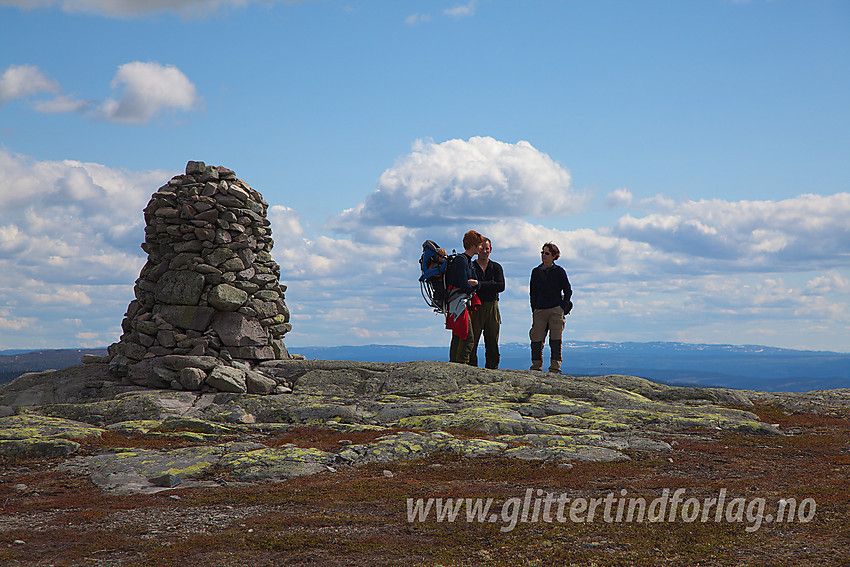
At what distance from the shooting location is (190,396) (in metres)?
20.9

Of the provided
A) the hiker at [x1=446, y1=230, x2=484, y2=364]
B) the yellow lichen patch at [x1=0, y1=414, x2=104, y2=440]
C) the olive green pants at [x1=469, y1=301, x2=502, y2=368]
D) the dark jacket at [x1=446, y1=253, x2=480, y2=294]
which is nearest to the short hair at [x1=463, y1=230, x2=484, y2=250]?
the hiker at [x1=446, y1=230, x2=484, y2=364]

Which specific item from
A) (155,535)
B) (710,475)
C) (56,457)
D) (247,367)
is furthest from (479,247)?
(155,535)

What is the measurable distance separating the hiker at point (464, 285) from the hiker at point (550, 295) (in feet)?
7.77

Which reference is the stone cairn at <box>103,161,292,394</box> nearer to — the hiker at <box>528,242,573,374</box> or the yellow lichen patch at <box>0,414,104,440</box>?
the yellow lichen patch at <box>0,414,104,440</box>

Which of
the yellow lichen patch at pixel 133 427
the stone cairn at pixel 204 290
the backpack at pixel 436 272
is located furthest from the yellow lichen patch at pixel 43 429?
the backpack at pixel 436 272

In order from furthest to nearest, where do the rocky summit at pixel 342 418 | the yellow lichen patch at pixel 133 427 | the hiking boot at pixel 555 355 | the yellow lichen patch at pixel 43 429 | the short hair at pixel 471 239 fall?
1. the hiking boot at pixel 555 355
2. the short hair at pixel 471 239
3. the yellow lichen patch at pixel 133 427
4. the yellow lichen patch at pixel 43 429
5. the rocky summit at pixel 342 418

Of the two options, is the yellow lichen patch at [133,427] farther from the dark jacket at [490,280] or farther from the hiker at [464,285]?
the dark jacket at [490,280]

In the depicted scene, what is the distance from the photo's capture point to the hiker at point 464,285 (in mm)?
20391

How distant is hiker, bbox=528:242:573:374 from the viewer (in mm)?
22188

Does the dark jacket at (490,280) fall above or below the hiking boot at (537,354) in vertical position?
above

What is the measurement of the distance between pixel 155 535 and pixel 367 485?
3.60 metres

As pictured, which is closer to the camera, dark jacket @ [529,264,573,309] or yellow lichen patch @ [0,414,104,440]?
yellow lichen patch @ [0,414,104,440]

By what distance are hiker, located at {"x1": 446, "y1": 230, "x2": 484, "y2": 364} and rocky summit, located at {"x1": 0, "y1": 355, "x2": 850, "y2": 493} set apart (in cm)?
172

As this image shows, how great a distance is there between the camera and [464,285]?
20.3 m
